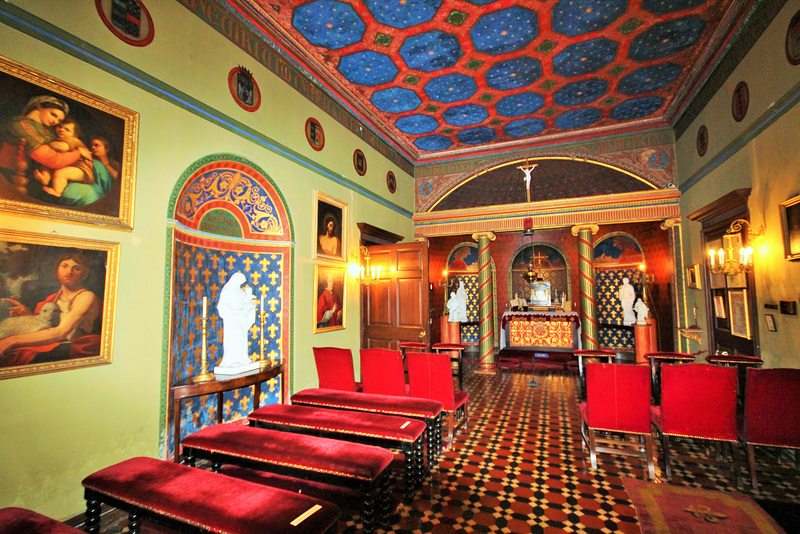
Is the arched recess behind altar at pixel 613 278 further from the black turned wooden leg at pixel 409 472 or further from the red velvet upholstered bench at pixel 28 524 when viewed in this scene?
the red velvet upholstered bench at pixel 28 524

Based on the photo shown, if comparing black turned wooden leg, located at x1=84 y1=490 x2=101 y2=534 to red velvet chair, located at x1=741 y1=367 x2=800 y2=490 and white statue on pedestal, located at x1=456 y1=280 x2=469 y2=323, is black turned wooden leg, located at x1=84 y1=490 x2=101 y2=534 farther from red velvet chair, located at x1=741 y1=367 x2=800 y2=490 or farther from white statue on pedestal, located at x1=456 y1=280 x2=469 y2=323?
white statue on pedestal, located at x1=456 y1=280 x2=469 y2=323

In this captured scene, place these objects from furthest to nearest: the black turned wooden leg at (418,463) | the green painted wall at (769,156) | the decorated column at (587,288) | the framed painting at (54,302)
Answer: the decorated column at (587,288), the green painted wall at (769,156), the black turned wooden leg at (418,463), the framed painting at (54,302)

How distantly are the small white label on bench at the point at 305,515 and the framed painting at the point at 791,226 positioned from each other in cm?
531

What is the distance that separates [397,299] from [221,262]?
11.3 feet

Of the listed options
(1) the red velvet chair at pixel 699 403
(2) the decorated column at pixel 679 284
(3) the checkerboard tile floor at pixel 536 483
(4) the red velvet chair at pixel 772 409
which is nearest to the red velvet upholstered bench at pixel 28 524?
(3) the checkerboard tile floor at pixel 536 483

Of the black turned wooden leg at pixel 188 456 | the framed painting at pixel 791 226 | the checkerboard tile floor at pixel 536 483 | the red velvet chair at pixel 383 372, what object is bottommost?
the checkerboard tile floor at pixel 536 483

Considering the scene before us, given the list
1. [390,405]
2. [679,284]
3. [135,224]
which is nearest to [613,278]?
[679,284]

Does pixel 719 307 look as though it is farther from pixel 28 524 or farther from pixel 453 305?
pixel 28 524

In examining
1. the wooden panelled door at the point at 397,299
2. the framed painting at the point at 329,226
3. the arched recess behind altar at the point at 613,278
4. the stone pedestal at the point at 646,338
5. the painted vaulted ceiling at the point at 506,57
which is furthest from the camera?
the arched recess behind altar at the point at 613,278

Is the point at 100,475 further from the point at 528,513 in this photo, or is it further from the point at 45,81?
the point at 528,513

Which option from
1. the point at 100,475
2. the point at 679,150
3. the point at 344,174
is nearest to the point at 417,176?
the point at 344,174

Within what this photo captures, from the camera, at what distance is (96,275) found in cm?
A: 313

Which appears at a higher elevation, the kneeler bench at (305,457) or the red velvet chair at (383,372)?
the red velvet chair at (383,372)

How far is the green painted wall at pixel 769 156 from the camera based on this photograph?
13.6 ft
